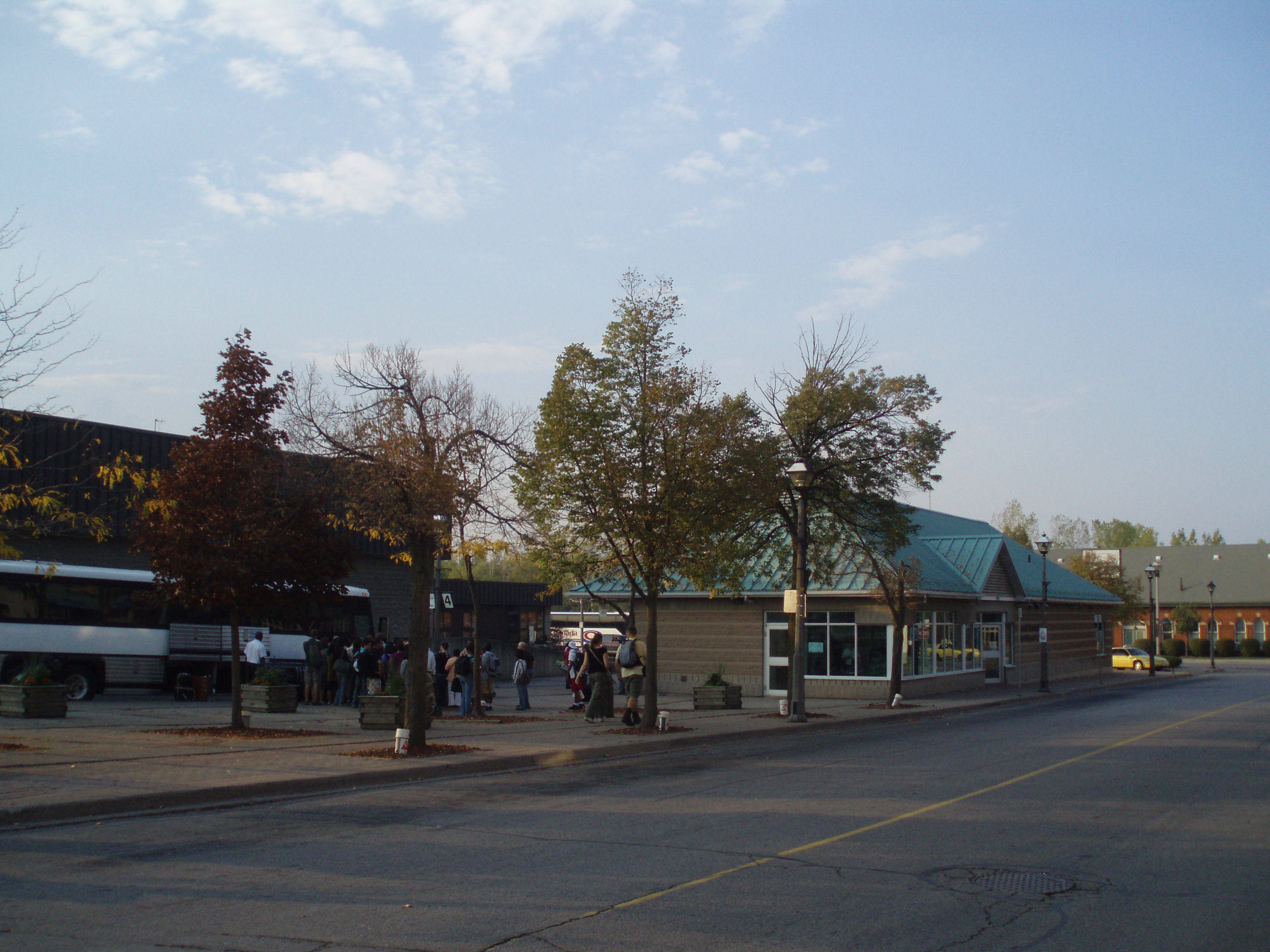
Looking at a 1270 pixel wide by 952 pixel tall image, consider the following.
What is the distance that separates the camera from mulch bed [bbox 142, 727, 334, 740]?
1827 cm

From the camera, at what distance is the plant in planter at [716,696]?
2820 centimetres

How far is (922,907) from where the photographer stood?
24.7ft

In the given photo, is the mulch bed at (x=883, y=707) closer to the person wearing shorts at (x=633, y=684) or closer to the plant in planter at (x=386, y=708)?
the person wearing shorts at (x=633, y=684)

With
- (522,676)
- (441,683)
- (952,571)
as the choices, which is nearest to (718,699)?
(522,676)

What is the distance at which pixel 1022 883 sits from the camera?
8.34 metres

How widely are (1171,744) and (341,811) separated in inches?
593

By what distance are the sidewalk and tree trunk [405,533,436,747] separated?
2.27ft

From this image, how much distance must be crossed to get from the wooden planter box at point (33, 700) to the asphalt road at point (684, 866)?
400 inches

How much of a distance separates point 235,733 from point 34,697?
4.64 m

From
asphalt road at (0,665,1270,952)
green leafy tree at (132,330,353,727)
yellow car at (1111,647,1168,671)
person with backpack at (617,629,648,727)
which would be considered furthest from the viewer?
yellow car at (1111,647,1168,671)

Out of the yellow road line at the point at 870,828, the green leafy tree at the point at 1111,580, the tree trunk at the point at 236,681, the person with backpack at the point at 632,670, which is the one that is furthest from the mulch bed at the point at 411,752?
the green leafy tree at the point at 1111,580

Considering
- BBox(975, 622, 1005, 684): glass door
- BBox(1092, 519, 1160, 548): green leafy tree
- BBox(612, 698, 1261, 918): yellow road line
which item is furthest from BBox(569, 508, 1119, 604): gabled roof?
BBox(1092, 519, 1160, 548): green leafy tree

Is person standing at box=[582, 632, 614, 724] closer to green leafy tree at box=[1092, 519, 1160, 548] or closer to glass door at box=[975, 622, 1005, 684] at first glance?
glass door at box=[975, 622, 1005, 684]

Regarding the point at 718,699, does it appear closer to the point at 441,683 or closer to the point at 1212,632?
the point at 441,683
